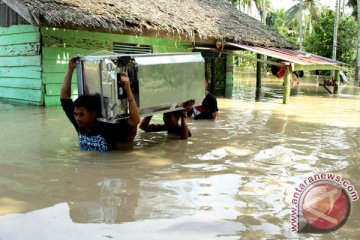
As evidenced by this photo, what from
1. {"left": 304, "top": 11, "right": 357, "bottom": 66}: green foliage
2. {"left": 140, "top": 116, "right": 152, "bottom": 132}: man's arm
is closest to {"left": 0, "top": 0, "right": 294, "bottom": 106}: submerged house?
{"left": 140, "top": 116, "right": 152, "bottom": 132}: man's arm

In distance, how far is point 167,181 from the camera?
13.0 ft

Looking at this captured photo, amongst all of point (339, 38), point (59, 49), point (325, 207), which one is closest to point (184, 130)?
point (325, 207)

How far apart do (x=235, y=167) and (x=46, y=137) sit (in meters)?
3.00

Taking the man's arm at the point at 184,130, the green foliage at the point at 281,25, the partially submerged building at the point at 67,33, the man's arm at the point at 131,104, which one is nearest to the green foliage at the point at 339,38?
the green foliage at the point at 281,25

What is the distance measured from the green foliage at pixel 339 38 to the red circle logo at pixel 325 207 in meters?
24.6

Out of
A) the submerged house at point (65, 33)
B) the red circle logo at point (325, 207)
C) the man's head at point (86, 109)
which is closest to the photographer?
the red circle logo at point (325, 207)

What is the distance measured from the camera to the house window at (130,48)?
1077 centimetres

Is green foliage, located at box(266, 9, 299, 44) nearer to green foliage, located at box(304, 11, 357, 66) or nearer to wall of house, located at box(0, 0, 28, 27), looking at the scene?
green foliage, located at box(304, 11, 357, 66)

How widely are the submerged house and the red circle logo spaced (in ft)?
20.8

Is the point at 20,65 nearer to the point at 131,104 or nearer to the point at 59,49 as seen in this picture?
the point at 59,49

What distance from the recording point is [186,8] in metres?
12.7

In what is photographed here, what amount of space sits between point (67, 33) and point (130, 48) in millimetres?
2097

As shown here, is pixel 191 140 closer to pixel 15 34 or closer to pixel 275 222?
pixel 275 222

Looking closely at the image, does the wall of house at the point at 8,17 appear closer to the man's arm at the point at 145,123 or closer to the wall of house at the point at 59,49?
the wall of house at the point at 59,49
